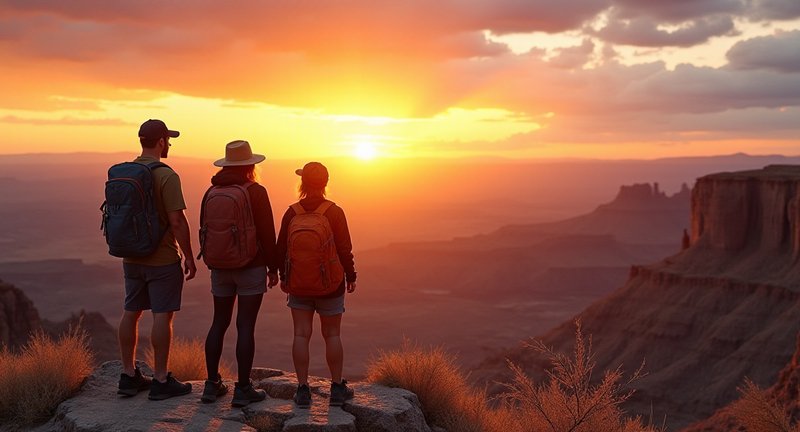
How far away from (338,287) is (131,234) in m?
1.91

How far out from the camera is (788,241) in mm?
52188

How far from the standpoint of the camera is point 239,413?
22.2 ft

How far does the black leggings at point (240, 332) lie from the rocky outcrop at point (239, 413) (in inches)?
16.1

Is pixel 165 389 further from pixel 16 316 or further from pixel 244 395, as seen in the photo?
pixel 16 316

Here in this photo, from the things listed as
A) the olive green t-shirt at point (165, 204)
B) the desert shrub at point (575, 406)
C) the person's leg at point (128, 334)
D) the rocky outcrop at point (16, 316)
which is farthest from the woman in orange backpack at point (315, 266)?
the rocky outcrop at point (16, 316)

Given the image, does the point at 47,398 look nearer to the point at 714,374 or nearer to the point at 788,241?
the point at 714,374

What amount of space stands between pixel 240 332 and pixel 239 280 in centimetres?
50

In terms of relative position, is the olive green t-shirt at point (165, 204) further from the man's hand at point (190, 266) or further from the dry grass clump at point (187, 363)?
the dry grass clump at point (187, 363)

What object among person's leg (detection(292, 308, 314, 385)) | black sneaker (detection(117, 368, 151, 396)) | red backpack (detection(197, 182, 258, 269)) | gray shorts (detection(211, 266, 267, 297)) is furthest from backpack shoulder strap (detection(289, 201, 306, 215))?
black sneaker (detection(117, 368, 151, 396))

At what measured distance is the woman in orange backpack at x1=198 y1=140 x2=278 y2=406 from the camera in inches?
257

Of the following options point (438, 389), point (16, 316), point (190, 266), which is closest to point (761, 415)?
point (438, 389)

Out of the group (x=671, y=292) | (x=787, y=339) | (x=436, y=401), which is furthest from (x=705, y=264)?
(x=436, y=401)

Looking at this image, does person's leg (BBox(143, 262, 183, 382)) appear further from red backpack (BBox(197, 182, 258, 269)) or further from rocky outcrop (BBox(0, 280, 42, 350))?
rocky outcrop (BBox(0, 280, 42, 350))

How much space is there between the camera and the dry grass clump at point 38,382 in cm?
712
